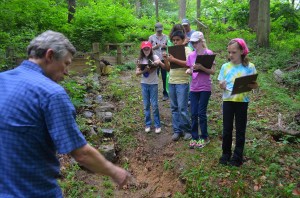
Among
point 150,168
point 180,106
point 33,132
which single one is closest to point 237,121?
point 180,106

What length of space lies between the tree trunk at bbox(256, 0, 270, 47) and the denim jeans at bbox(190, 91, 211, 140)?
9.59 m

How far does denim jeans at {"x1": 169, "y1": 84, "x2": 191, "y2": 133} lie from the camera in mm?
6168

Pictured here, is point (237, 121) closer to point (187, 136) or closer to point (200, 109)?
point (200, 109)

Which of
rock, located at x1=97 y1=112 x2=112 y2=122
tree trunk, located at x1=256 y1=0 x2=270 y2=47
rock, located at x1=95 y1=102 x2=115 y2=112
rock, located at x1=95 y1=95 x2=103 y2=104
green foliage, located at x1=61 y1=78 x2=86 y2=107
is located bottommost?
rock, located at x1=97 y1=112 x2=112 y2=122

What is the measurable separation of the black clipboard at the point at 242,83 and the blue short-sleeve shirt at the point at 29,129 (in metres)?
2.99

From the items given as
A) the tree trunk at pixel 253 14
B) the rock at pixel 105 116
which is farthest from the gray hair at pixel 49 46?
the tree trunk at pixel 253 14

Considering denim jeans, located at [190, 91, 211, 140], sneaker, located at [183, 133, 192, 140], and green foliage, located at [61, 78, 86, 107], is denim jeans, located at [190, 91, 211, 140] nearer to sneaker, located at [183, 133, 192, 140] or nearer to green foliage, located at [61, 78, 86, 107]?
sneaker, located at [183, 133, 192, 140]

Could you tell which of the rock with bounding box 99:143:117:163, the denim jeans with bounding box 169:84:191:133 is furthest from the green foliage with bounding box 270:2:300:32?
the rock with bounding box 99:143:117:163

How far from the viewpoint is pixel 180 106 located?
622 cm

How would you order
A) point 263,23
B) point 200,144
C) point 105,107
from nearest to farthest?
point 200,144
point 105,107
point 263,23

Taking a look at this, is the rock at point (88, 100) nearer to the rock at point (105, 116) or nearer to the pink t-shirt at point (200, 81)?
the rock at point (105, 116)

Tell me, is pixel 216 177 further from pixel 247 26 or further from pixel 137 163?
pixel 247 26

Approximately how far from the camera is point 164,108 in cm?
853

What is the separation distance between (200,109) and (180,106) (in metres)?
0.64
